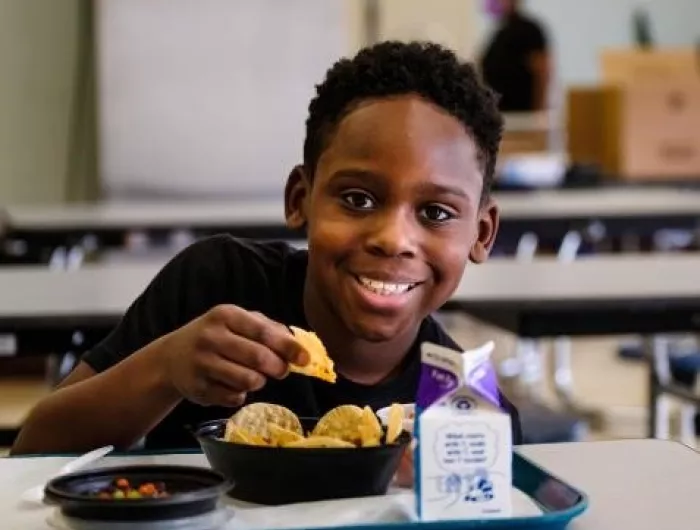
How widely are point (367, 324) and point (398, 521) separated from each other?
346mm

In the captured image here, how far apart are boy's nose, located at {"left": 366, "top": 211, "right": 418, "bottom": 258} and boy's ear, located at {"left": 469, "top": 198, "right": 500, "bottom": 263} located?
216 millimetres

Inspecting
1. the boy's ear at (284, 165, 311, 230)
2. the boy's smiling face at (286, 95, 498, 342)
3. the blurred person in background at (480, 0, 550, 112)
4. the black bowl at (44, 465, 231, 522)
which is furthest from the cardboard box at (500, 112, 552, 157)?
the black bowl at (44, 465, 231, 522)

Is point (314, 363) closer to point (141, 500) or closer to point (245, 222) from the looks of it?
point (141, 500)

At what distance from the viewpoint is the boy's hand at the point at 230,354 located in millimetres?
1186

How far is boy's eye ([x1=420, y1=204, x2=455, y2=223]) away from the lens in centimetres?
136

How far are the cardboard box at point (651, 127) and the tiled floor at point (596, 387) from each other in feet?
3.63

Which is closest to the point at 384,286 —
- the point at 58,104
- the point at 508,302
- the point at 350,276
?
the point at 350,276

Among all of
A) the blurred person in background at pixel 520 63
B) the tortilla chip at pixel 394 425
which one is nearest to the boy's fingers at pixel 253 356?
the tortilla chip at pixel 394 425

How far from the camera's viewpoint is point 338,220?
54.4 inches

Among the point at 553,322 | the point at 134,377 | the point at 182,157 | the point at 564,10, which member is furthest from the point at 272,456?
the point at 564,10

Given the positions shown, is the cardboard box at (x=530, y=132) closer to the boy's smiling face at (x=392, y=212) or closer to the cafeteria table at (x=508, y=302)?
the cafeteria table at (x=508, y=302)

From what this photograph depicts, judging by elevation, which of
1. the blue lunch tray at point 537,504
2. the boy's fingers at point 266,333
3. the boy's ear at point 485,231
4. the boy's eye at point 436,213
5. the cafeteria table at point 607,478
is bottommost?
the cafeteria table at point 607,478

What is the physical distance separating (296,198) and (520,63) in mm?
7330

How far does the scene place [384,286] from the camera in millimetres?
1369
